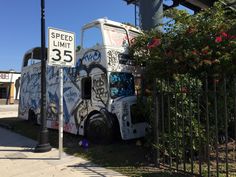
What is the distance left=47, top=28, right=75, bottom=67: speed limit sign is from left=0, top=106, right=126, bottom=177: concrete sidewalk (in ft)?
7.80

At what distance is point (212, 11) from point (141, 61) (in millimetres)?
2639

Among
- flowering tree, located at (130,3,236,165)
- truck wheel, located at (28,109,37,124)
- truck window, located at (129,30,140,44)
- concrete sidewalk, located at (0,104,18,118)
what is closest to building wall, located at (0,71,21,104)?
concrete sidewalk, located at (0,104,18,118)

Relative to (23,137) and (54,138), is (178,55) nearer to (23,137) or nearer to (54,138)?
(54,138)

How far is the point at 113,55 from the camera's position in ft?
25.6

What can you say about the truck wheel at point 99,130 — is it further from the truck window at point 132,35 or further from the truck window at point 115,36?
the truck window at point 132,35

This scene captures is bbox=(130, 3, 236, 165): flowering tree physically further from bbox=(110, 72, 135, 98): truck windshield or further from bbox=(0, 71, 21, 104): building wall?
bbox=(0, 71, 21, 104): building wall

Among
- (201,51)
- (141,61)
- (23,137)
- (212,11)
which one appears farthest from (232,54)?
(23,137)

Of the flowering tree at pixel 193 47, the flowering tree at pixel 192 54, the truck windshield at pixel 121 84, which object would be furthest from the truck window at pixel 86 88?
the flowering tree at pixel 192 54

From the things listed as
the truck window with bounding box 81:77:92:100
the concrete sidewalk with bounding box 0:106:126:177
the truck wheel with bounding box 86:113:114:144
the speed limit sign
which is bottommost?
the concrete sidewalk with bounding box 0:106:126:177

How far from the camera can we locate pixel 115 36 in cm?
812

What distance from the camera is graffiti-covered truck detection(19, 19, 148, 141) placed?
751cm

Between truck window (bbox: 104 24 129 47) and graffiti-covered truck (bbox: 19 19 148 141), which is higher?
truck window (bbox: 104 24 129 47)

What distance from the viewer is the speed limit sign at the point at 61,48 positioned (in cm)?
647

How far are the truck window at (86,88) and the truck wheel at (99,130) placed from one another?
2.59ft
